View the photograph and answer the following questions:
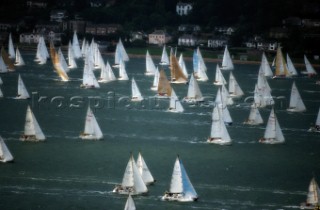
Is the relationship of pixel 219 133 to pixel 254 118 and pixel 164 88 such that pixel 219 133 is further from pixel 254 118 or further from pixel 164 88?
pixel 164 88

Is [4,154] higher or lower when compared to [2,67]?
lower

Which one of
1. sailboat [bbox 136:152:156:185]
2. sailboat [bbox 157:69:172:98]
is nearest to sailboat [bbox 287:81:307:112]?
sailboat [bbox 157:69:172:98]

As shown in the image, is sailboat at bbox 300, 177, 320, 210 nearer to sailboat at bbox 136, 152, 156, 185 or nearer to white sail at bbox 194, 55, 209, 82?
sailboat at bbox 136, 152, 156, 185

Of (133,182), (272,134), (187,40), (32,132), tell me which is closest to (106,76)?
(32,132)

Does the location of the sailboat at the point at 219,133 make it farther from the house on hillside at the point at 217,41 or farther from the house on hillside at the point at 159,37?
the house on hillside at the point at 159,37

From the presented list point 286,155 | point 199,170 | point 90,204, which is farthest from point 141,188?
point 286,155

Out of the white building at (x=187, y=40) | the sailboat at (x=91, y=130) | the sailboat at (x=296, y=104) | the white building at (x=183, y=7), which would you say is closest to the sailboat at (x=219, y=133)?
the sailboat at (x=91, y=130)

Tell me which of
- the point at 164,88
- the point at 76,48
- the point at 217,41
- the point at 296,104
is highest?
the point at 217,41
